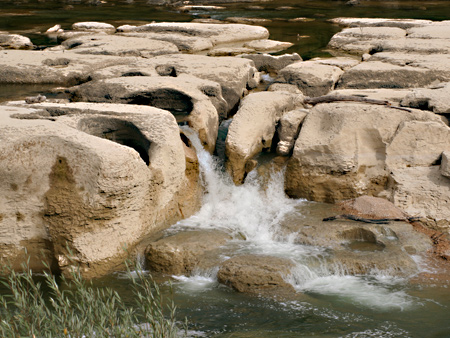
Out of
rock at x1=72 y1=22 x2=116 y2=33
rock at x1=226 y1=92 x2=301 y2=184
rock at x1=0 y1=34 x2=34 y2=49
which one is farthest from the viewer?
rock at x1=72 y1=22 x2=116 y2=33

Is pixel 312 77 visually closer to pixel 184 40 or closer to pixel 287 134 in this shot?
pixel 287 134

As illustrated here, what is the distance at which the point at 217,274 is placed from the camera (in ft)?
17.0

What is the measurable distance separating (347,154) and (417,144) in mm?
730

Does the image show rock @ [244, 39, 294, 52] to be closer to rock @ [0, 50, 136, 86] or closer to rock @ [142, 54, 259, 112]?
rock @ [142, 54, 259, 112]

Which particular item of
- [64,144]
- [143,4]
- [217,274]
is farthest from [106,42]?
[143,4]

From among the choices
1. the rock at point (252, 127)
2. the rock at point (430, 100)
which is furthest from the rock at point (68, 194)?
the rock at point (430, 100)

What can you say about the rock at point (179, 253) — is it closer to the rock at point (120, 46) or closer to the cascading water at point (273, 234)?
the cascading water at point (273, 234)

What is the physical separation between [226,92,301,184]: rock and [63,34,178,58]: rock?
3.43m

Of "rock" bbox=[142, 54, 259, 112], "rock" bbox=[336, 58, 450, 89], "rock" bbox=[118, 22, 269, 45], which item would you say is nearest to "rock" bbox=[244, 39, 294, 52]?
"rock" bbox=[118, 22, 269, 45]

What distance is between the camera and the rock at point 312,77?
8555 millimetres

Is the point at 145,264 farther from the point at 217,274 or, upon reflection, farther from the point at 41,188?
the point at 41,188

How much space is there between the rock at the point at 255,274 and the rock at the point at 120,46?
19.1 ft

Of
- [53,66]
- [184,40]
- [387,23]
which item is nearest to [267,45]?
[184,40]

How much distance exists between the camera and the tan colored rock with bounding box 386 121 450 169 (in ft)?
21.0
